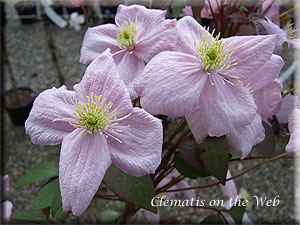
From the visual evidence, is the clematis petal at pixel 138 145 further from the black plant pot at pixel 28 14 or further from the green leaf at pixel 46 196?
the black plant pot at pixel 28 14

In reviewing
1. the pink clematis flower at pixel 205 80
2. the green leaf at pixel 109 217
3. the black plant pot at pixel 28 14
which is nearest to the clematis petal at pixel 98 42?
the pink clematis flower at pixel 205 80

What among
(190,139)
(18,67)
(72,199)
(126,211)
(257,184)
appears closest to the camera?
(72,199)

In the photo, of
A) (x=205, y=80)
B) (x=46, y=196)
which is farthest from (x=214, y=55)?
→ (x=46, y=196)

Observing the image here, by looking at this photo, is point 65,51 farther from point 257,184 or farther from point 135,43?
point 135,43

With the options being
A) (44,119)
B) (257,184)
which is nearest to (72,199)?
(44,119)

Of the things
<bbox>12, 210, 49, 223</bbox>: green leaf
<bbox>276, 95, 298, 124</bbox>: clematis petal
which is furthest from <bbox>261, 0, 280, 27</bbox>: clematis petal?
<bbox>12, 210, 49, 223</bbox>: green leaf

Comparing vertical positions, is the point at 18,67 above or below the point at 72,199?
below
